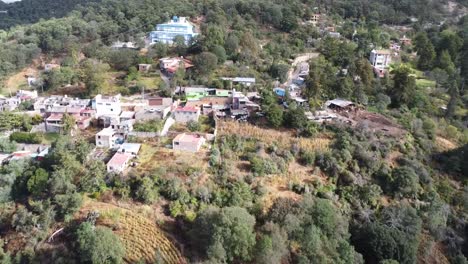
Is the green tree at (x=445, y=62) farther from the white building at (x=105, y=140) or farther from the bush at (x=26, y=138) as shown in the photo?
the bush at (x=26, y=138)

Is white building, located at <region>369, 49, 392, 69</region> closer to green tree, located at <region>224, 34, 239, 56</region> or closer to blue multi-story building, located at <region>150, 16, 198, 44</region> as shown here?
green tree, located at <region>224, 34, 239, 56</region>

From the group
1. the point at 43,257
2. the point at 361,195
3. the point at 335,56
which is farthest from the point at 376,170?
the point at 43,257

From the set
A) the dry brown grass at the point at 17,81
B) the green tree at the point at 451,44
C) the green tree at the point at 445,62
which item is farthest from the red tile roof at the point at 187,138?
the green tree at the point at 451,44

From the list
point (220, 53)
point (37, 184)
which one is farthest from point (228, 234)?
point (220, 53)

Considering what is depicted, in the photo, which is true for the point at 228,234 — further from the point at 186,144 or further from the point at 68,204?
the point at 68,204

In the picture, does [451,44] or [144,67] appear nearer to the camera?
[144,67]

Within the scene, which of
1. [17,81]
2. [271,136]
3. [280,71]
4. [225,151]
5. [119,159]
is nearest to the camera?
[119,159]

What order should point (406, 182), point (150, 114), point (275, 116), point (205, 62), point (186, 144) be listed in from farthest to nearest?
point (205, 62) < point (150, 114) < point (275, 116) < point (186, 144) < point (406, 182)

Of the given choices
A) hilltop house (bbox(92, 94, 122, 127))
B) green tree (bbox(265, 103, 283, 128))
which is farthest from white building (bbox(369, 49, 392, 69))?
hilltop house (bbox(92, 94, 122, 127))
